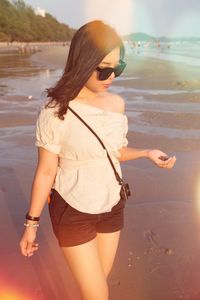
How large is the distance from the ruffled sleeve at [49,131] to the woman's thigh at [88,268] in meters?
0.56

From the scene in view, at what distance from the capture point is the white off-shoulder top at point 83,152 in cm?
222

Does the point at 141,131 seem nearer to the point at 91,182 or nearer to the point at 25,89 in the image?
the point at 91,182

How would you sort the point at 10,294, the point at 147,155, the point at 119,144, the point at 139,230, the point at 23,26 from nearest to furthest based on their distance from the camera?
the point at 119,144 < the point at 147,155 < the point at 10,294 < the point at 139,230 < the point at 23,26

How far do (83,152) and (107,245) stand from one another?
64 centimetres

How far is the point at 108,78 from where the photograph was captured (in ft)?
7.61

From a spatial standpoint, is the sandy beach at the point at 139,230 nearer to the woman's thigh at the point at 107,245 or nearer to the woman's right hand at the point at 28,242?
the woman's thigh at the point at 107,245

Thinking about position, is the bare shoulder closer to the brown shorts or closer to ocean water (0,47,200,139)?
the brown shorts

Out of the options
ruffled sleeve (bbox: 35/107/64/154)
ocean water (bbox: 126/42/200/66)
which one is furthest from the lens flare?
ocean water (bbox: 126/42/200/66)

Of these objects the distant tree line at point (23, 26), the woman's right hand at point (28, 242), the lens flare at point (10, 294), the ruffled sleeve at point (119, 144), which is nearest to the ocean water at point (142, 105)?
the lens flare at point (10, 294)

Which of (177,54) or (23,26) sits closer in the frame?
(177,54)

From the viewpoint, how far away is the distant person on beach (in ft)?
7.32

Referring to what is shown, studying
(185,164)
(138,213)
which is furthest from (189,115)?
(138,213)

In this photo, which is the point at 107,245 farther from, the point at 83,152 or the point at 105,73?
the point at 105,73

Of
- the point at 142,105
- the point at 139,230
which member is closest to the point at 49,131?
the point at 139,230
